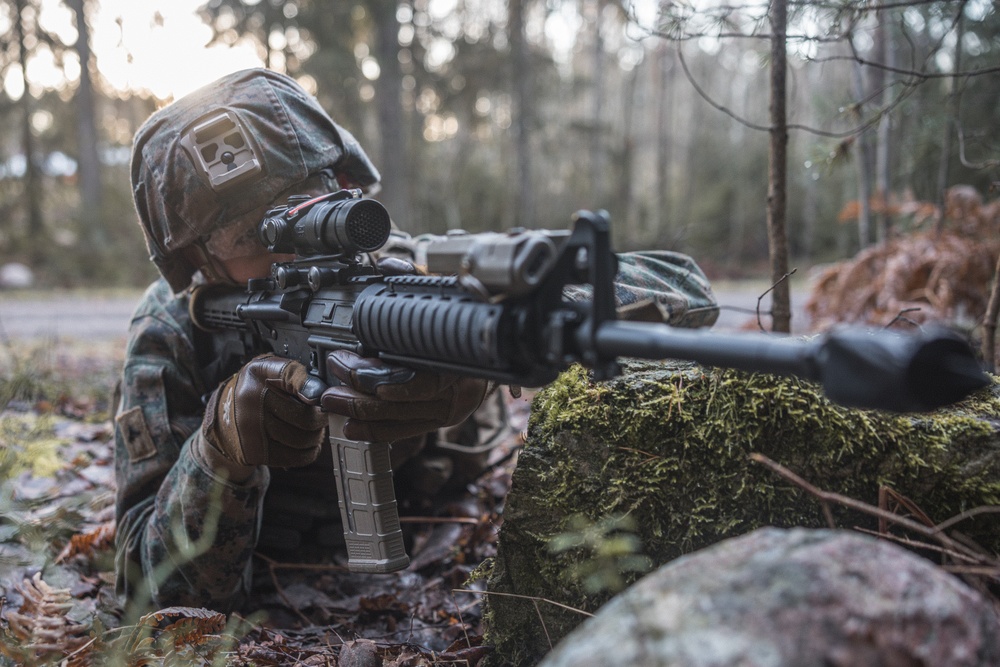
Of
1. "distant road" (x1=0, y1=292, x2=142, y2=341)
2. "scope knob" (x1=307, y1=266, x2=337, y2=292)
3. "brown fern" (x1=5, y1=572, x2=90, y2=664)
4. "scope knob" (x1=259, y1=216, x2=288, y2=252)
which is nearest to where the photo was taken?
"brown fern" (x1=5, y1=572, x2=90, y2=664)

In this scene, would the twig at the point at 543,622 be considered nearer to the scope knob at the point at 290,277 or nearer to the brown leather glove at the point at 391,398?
the brown leather glove at the point at 391,398

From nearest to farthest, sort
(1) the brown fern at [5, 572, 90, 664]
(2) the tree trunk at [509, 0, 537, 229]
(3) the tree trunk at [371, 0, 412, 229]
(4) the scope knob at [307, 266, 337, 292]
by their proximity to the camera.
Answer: (1) the brown fern at [5, 572, 90, 664] < (4) the scope knob at [307, 266, 337, 292] < (3) the tree trunk at [371, 0, 412, 229] < (2) the tree trunk at [509, 0, 537, 229]

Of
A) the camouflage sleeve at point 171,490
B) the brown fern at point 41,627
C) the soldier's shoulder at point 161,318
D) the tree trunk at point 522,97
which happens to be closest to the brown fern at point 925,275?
the camouflage sleeve at point 171,490

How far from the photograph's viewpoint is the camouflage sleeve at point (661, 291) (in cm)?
240

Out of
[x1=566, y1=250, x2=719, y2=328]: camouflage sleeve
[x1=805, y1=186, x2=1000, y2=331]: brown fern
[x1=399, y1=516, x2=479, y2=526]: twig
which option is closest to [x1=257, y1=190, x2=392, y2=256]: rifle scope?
[x1=566, y1=250, x2=719, y2=328]: camouflage sleeve

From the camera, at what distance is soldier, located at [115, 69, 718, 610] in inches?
95.2

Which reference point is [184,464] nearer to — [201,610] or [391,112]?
[201,610]

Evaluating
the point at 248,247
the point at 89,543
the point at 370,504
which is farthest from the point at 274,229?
the point at 89,543

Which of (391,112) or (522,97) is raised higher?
(522,97)

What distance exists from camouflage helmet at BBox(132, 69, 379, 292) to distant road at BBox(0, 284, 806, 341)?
4.96 m

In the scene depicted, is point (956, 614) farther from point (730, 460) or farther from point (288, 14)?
point (288, 14)

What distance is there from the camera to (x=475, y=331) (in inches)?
61.7

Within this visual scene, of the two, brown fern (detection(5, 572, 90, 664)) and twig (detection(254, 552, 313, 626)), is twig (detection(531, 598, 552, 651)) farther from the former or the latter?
brown fern (detection(5, 572, 90, 664))

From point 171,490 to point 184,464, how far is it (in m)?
0.14
